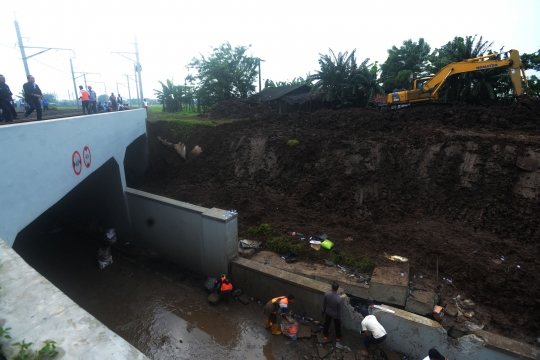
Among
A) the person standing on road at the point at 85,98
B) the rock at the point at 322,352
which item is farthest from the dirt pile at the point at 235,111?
the rock at the point at 322,352

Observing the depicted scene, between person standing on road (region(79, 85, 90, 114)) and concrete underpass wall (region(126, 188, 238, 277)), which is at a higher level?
person standing on road (region(79, 85, 90, 114))

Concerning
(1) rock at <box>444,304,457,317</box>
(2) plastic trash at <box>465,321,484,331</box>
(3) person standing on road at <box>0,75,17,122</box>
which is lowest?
(2) plastic trash at <box>465,321,484,331</box>

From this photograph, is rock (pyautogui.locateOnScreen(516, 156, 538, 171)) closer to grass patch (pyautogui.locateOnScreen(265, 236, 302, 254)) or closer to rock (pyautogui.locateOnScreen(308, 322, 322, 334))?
grass patch (pyautogui.locateOnScreen(265, 236, 302, 254))

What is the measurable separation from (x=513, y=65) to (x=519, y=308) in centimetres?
1115

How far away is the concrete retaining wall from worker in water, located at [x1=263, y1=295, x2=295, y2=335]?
4822mm

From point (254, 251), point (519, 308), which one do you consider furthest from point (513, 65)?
point (254, 251)

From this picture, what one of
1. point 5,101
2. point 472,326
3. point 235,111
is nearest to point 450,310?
point 472,326

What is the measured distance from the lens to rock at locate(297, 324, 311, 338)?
6.45m

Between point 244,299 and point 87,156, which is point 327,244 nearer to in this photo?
point 244,299

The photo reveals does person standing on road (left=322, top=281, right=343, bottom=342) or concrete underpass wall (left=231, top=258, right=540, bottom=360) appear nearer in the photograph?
concrete underpass wall (left=231, top=258, right=540, bottom=360)

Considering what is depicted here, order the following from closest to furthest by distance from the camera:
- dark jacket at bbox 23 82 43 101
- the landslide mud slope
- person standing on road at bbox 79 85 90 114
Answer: the landslide mud slope
dark jacket at bbox 23 82 43 101
person standing on road at bbox 79 85 90 114

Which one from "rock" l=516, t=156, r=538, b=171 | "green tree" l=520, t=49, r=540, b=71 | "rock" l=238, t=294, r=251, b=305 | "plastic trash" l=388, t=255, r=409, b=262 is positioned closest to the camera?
"plastic trash" l=388, t=255, r=409, b=262

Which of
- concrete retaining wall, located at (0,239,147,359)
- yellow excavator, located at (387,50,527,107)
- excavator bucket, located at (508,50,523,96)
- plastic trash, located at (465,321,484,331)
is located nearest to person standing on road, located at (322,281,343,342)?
plastic trash, located at (465,321,484,331)

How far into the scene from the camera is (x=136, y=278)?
9125mm
